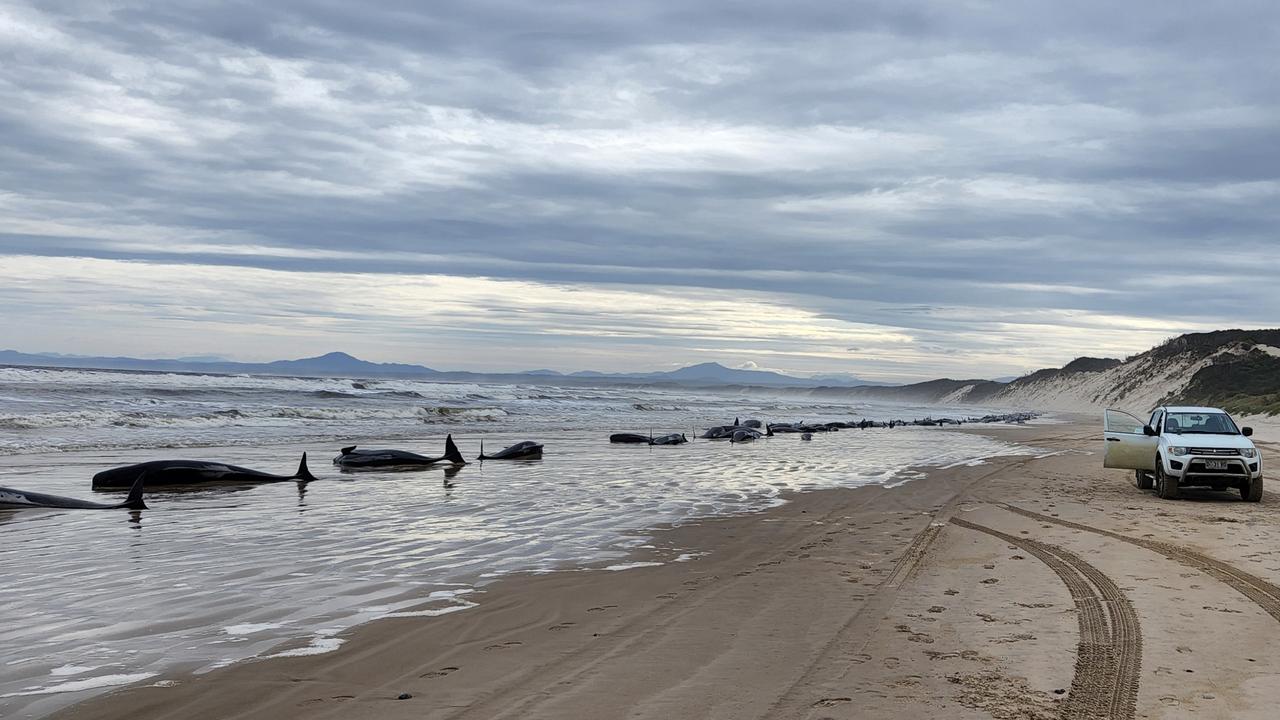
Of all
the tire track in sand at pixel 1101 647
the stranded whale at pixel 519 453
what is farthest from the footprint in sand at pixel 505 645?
the stranded whale at pixel 519 453

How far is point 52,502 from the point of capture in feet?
41.4

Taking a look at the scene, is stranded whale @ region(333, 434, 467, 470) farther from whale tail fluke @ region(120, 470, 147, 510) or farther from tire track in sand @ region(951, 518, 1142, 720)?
tire track in sand @ region(951, 518, 1142, 720)

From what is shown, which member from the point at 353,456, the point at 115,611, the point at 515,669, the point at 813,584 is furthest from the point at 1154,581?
the point at 353,456

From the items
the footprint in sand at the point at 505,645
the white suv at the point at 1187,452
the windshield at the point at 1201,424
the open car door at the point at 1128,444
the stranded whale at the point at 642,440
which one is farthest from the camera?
the stranded whale at the point at 642,440

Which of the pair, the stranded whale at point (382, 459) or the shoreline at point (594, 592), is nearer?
the shoreline at point (594, 592)

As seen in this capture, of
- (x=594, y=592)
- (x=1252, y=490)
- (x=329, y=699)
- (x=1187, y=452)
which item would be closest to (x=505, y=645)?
(x=329, y=699)

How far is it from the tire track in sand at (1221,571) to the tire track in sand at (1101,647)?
3.57 ft

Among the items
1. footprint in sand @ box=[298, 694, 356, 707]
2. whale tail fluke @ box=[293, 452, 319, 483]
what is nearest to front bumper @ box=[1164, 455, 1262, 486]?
footprint in sand @ box=[298, 694, 356, 707]

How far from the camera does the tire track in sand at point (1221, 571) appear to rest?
7.66 meters

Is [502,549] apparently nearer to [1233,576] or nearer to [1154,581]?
[1154,581]

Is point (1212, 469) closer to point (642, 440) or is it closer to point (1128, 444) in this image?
point (1128, 444)

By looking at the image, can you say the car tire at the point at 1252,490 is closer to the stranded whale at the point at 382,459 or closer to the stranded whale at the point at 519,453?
the stranded whale at the point at 519,453

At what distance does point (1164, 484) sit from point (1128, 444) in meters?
1.66

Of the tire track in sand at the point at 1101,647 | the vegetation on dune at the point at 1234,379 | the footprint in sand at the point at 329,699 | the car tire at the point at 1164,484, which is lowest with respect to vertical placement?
the footprint in sand at the point at 329,699
